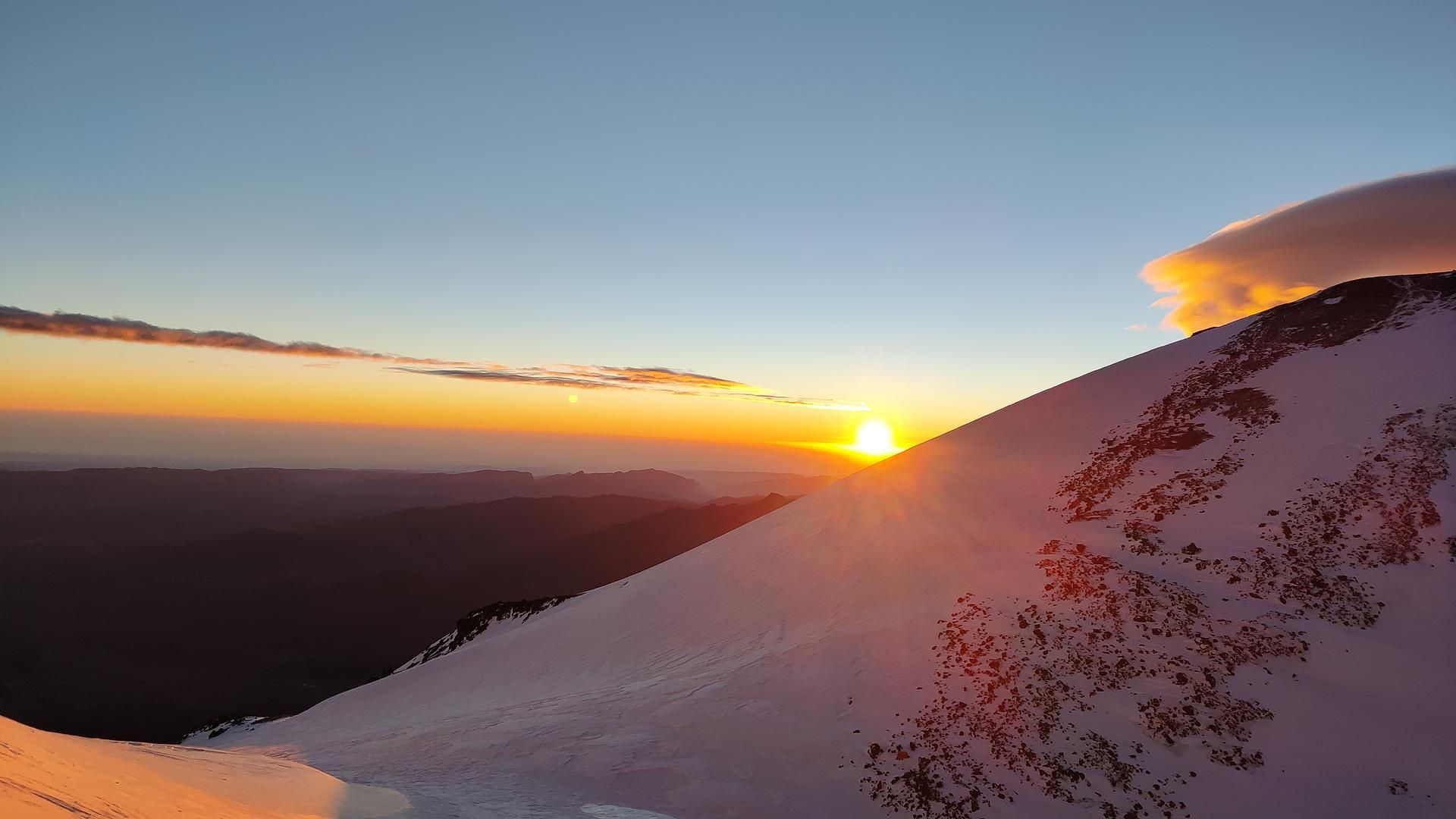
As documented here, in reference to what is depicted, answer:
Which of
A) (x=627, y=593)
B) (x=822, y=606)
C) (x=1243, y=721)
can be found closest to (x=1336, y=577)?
(x=1243, y=721)

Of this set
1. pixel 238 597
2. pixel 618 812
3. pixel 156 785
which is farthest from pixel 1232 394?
pixel 238 597

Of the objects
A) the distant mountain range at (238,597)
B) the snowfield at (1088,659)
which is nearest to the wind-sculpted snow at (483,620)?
the snowfield at (1088,659)

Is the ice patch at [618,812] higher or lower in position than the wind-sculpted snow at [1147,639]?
lower

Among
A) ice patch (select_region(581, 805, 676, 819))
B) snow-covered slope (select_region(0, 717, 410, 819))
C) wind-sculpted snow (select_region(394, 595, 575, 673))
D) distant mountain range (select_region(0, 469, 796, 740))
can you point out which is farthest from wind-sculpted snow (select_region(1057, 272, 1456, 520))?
distant mountain range (select_region(0, 469, 796, 740))

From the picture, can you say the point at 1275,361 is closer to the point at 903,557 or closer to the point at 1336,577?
the point at 1336,577

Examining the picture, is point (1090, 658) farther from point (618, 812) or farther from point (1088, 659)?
point (618, 812)

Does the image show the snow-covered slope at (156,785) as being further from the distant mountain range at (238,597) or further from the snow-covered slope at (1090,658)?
the distant mountain range at (238,597)
